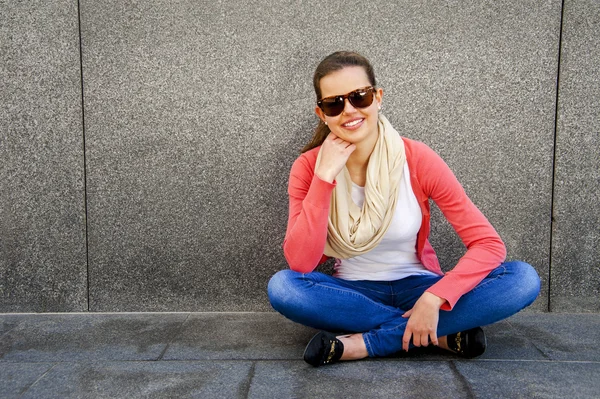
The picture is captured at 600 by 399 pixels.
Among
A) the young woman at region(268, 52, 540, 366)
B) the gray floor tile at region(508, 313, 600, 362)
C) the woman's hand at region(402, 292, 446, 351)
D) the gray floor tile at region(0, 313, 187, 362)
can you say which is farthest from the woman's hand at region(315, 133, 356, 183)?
the gray floor tile at region(508, 313, 600, 362)

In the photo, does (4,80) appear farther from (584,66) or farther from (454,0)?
(584,66)

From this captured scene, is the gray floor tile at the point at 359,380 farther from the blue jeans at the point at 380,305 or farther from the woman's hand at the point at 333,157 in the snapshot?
the woman's hand at the point at 333,157

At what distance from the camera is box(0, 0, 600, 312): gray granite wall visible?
3.50 metres

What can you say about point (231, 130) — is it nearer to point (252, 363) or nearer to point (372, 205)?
point (372, 205)

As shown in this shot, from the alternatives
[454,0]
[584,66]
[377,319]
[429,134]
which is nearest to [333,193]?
[377,319]

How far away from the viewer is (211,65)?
3.54 metres

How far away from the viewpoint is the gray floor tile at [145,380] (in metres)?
2.39

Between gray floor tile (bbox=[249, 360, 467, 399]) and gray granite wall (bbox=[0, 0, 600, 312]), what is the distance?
1.11 metres

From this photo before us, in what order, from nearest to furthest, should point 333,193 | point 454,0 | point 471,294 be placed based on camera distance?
point 471,294 < point 333,193 < point 454,0

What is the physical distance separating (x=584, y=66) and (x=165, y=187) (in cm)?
295

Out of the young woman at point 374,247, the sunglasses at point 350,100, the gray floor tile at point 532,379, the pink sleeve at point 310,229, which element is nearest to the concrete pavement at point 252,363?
the gray floor tile at point 532,379

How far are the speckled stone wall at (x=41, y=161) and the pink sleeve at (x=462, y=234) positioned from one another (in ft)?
7.74

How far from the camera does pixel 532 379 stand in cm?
248

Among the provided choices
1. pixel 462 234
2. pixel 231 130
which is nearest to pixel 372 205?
pixel 462 234
